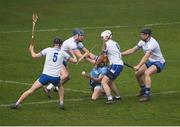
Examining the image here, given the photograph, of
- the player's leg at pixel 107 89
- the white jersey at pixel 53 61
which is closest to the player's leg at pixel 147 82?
the player's leg at pixel 107 89

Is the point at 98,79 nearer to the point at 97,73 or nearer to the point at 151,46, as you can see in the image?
the point at 97,73

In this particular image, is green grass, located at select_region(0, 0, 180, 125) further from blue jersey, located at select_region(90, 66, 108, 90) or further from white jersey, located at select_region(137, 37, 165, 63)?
white jersey, located at select_region(137, 37, 165, 63)

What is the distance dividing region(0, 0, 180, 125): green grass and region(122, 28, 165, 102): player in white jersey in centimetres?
46

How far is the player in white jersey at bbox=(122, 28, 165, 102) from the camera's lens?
22.5 meters

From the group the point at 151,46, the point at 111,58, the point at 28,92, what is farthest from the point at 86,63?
the point at 28,92

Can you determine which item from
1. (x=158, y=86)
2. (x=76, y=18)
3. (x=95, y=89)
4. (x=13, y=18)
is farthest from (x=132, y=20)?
(x=95, y=89)

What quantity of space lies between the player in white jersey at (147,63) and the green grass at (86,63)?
461mm

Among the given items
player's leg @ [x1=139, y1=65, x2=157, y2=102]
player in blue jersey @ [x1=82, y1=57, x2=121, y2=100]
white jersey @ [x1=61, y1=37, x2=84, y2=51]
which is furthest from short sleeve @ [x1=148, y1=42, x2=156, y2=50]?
white jersey @ [x1=61, y1=37, x2=84, y2=51]

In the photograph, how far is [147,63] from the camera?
23.1 metres

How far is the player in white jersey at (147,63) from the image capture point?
22516mm

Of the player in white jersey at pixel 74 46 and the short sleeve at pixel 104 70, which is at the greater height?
the player in white jersey at pixel 74 46

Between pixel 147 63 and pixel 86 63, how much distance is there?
27.3 ft

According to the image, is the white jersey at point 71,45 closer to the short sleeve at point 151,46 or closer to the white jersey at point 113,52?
the white jersey at point 113,52

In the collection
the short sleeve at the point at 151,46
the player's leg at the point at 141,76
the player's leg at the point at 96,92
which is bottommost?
the player's leg at the point at 96,92
